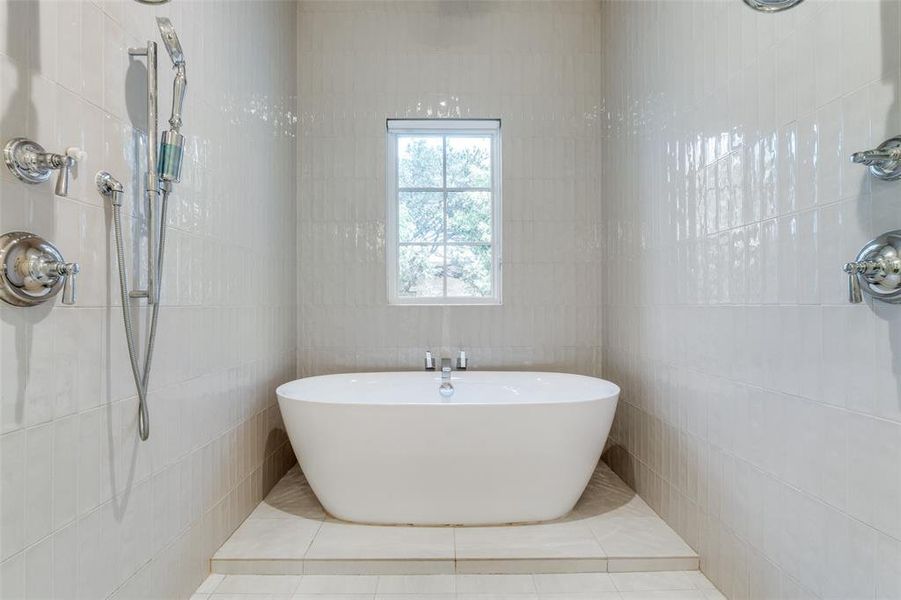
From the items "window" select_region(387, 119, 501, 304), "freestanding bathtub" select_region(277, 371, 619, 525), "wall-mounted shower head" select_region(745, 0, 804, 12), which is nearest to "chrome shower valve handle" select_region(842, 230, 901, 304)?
"wall-mounted shower head" select_region(745, 0, 804, 12)

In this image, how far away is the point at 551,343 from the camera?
3.19 meters

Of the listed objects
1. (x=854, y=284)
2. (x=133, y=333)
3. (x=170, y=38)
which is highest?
(x=170, y=38)

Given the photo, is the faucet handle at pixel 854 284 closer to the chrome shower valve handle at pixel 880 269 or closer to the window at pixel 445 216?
the chrome shower valve handle at pixel 880 269

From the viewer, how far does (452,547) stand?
2.08m

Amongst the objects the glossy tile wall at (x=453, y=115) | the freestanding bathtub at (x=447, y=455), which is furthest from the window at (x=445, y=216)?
the freestanding bathtub at (x=447, y=455)

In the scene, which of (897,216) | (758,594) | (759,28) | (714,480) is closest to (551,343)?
(714,480)

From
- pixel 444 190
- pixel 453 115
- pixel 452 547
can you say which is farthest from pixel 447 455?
pixel 453 115

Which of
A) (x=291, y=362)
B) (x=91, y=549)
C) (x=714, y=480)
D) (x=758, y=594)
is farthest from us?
(x=291, y=362)

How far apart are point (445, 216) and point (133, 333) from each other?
210cm

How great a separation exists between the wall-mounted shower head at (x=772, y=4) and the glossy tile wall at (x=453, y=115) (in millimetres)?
2092

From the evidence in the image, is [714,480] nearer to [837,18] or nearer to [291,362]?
[837,18]

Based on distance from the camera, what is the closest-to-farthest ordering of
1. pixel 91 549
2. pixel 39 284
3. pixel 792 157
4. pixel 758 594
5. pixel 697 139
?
pixel 39 284, pixel 91 549, pixel 792 157, pixel 758 594, pixel 697 139

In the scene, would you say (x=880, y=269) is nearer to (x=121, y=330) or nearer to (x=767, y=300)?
(x=767, y=300)

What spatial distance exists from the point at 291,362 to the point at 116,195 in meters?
1.85
